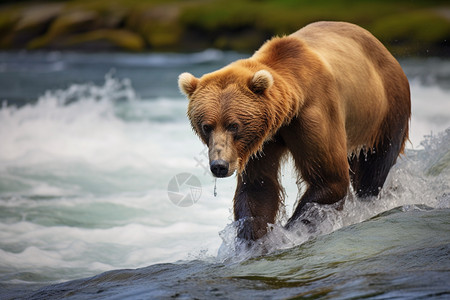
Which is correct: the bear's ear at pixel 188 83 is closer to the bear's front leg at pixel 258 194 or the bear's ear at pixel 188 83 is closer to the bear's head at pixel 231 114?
the bear's head at pixel 231 114

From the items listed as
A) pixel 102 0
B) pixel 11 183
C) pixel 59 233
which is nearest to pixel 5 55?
pixel 102 0

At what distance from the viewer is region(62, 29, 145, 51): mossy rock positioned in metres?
29.6

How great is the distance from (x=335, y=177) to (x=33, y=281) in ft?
7.67

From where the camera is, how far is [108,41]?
29.7 metres

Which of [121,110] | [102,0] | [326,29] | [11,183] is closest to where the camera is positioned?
[326,29]

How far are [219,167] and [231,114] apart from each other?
12.8 inches

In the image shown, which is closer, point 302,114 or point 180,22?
point 302,114

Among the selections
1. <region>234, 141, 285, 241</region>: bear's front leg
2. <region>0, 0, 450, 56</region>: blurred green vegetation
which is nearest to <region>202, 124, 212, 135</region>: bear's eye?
<region>234, 141, 285, 241</region>: bear's front leg

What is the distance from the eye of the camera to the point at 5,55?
29156 mm

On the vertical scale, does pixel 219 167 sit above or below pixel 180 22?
below

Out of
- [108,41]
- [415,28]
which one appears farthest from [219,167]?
[108,41]

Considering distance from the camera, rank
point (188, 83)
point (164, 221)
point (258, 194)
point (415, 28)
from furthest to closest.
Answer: point (415, 28) → point (164, 221) → point (258, 194) → point (188, 83)

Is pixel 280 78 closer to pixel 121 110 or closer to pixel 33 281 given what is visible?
pixel 33 281

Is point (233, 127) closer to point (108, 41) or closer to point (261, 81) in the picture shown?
point (261, 81)
